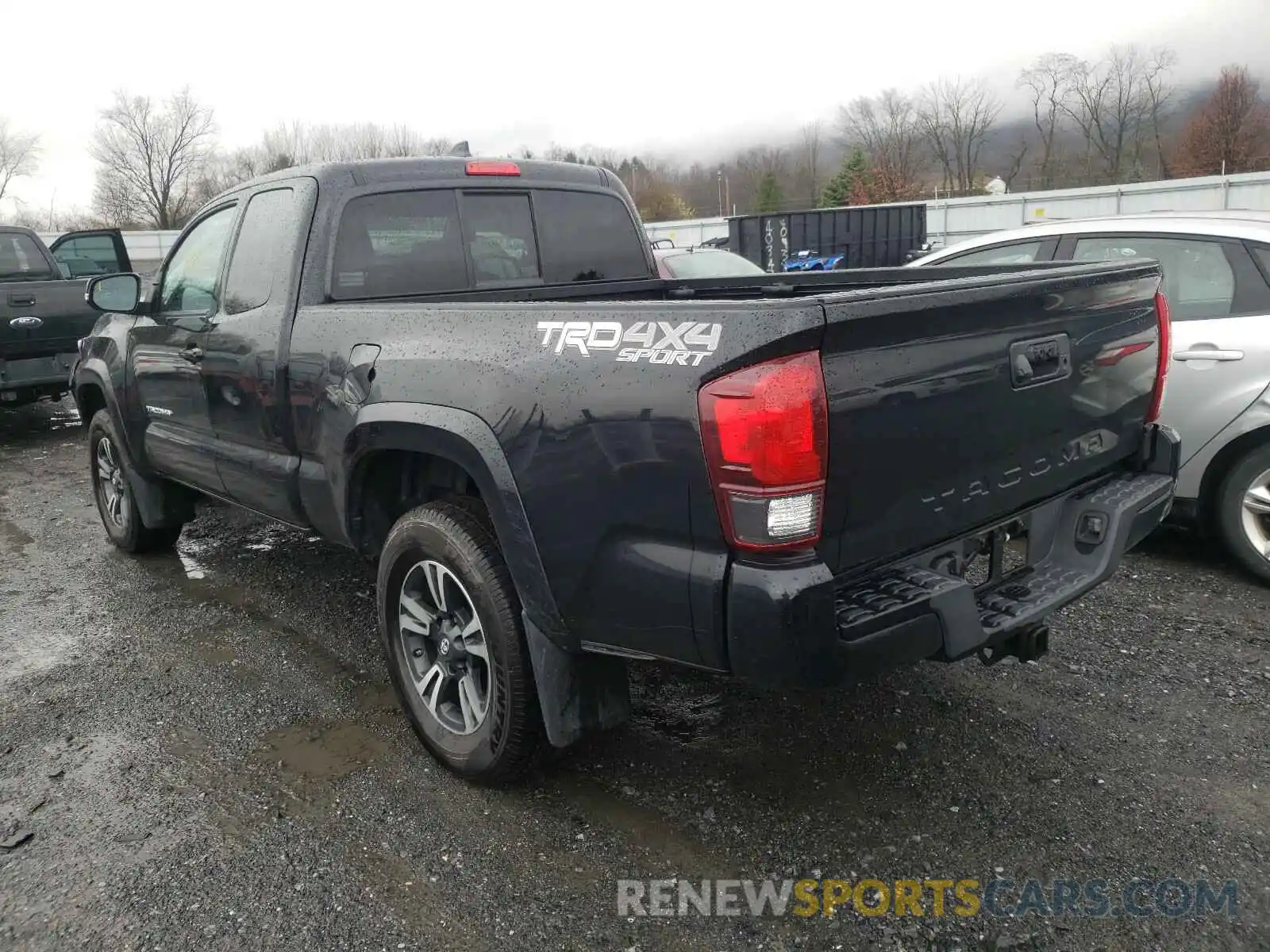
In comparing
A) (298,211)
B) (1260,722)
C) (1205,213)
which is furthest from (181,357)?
(1205,213)

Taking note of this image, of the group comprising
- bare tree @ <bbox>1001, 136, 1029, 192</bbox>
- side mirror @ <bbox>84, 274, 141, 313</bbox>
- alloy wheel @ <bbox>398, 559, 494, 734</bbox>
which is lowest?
alloy wheel @ <bbox>398, 559, 494, 734</bbox>

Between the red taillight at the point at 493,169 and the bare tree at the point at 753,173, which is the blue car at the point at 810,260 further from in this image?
the bare tree at the point at 753,173

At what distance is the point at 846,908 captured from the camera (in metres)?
2.64

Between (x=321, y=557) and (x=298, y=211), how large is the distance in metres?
2.52

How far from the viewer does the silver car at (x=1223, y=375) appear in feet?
15.2

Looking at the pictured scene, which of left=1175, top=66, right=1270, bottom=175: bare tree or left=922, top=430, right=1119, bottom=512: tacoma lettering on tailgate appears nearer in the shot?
left=922, top=430, right=1119, bottom=512: tacoma lettering on tailgate

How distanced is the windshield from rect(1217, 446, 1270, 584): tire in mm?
6158

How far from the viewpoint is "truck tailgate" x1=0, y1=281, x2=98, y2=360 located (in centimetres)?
929

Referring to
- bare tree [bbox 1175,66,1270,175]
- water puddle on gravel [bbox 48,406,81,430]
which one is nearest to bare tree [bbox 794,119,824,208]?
bare tree [bbox 1175,66,1270,175]


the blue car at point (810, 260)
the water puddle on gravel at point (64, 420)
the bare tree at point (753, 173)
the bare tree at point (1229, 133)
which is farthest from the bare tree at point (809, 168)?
the water puddle on gravel at point (64, 420)

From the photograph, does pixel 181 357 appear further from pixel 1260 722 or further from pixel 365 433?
pixel 1260 722

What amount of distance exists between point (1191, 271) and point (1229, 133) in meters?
68.4

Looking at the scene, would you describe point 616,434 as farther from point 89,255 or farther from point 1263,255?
point 89,255

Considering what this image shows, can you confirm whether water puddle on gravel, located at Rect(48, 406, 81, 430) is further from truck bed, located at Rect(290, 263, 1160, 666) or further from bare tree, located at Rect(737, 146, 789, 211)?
bare tree, located at Rect(737, 146, 789, 211)
